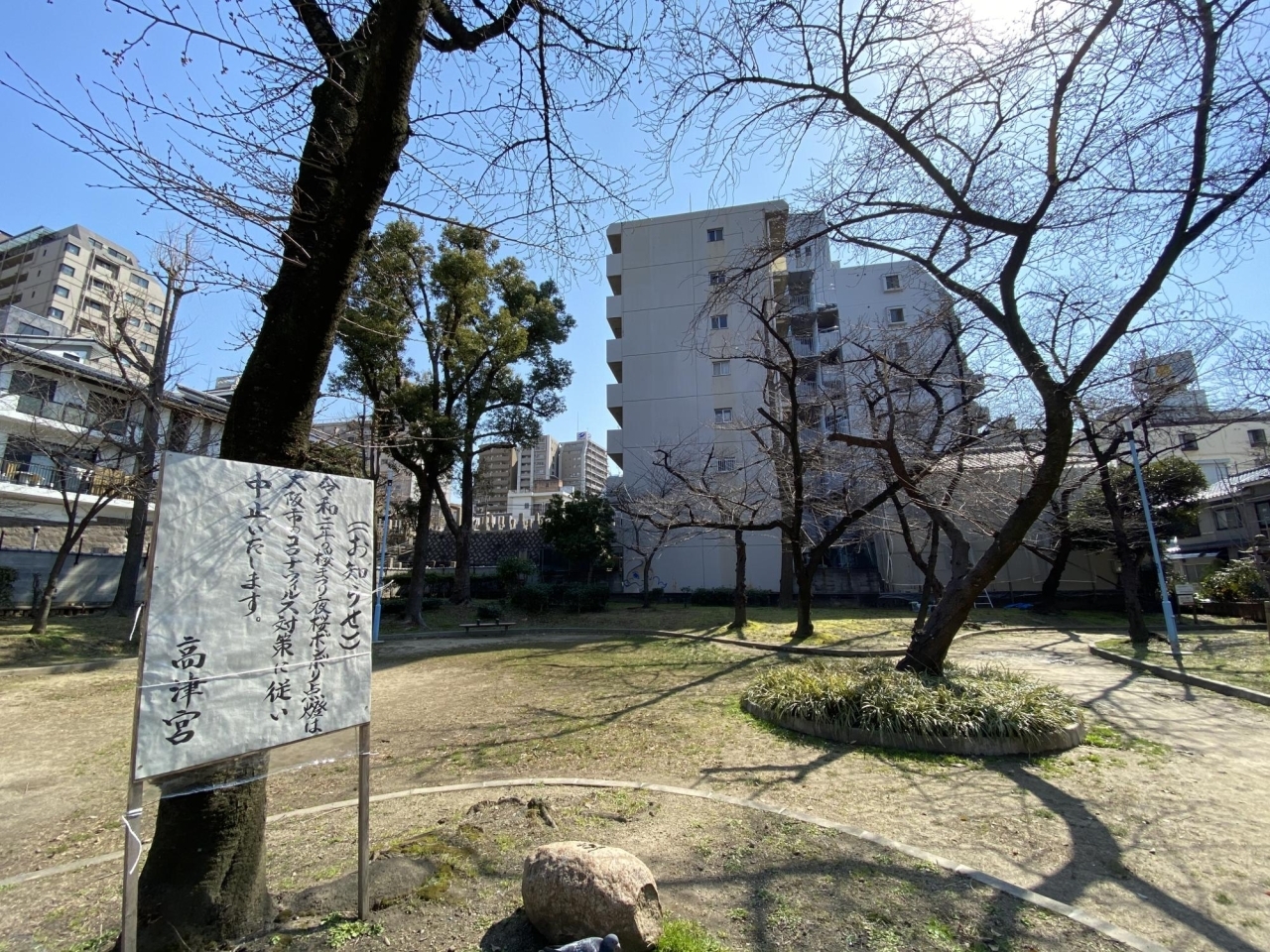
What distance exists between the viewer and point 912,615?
54.5 feet

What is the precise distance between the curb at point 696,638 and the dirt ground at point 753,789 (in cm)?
265

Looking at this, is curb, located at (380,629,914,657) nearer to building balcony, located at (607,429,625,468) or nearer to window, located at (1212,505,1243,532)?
building balcony, located at (607,429,625,468)

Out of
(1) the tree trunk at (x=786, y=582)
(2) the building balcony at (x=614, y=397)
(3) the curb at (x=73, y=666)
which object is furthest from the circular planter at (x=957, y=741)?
(2) the building balcony at (x=614, y=397)

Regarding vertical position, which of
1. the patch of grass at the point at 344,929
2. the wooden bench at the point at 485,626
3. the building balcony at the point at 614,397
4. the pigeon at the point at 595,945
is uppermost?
the building balcony at the point at 614,397

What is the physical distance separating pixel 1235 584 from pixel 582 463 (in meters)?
40.1

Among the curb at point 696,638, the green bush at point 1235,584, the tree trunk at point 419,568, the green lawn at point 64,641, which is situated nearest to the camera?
the green lawn at point 64,641

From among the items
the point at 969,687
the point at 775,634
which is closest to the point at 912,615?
the point at 775,634

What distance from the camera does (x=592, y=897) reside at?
246cm

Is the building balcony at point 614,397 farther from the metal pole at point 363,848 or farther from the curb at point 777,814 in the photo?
the metal pole at point 363,848

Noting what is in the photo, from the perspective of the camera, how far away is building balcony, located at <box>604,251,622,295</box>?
27.5 metres

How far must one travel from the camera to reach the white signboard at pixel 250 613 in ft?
7.16

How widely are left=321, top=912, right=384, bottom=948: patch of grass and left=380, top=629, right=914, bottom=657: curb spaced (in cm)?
916

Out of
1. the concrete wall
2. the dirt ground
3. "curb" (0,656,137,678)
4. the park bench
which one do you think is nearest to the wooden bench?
the park bench

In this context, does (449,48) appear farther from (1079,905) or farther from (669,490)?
A: (669,490)
